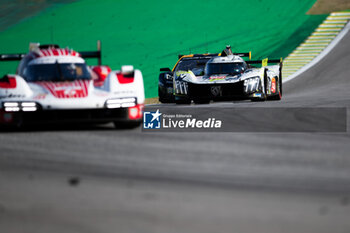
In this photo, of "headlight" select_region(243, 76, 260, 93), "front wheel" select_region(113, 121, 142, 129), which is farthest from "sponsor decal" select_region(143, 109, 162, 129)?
"headlight" select_region(243, 76, 260, 93)

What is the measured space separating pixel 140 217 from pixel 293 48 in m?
22.9

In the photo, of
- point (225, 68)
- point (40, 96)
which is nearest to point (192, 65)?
point (225, 68)

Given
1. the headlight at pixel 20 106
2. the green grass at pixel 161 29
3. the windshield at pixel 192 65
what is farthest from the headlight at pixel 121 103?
the green grass at pixel 161 29

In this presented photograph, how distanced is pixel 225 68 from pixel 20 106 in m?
A: 7.37

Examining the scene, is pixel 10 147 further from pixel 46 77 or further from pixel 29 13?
pixel 29 13

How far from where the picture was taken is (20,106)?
7832mm

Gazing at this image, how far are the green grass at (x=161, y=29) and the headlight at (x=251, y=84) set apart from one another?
22.0 ft

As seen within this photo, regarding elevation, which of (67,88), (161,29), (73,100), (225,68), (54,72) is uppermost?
(161,29)

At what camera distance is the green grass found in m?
22.5

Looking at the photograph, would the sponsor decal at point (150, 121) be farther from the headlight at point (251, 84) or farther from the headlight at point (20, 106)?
the headlight at point (251, 84)

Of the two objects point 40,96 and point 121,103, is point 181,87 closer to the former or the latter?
point 121,103

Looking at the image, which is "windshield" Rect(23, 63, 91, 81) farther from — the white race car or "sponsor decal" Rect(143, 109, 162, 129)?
"sponsor decal" Rect(143, 109, 162, 129)

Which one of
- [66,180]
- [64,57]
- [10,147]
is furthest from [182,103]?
[66,180]

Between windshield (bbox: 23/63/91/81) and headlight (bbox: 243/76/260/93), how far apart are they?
17.2 feet
